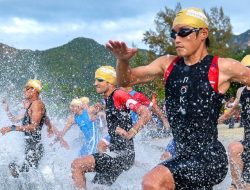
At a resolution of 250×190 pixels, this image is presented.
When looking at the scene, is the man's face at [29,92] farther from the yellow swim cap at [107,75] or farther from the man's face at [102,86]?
the man's face at [102,86]

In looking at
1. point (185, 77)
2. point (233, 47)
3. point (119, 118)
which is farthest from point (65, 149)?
point (233, 47)

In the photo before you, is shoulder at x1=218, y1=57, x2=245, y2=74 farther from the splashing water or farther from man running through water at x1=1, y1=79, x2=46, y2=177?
man running through water at x1=1, y1=79, x2=46, y2=177

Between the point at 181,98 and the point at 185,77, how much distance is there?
0.17m

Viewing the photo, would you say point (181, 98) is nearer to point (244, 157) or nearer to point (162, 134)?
point (244, 157)

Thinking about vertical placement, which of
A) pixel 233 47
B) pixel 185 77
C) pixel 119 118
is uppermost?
pixel 233 47

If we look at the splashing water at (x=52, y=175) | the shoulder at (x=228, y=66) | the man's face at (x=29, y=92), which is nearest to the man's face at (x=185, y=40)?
the shoulder at (x=228, y=66)

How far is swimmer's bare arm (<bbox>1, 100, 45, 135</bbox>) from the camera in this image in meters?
7.48

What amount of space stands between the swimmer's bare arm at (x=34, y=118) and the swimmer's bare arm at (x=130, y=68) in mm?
3685

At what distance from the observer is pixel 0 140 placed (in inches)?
423

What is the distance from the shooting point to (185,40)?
159 inches

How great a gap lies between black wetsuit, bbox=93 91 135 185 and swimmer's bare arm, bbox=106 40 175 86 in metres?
1.83

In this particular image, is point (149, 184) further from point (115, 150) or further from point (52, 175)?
point (52, 175)

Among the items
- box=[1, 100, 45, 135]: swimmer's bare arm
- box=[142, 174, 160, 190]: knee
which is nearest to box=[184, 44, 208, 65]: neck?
box=[142, 174, 160, 190]: knee

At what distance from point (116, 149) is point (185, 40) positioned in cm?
229
